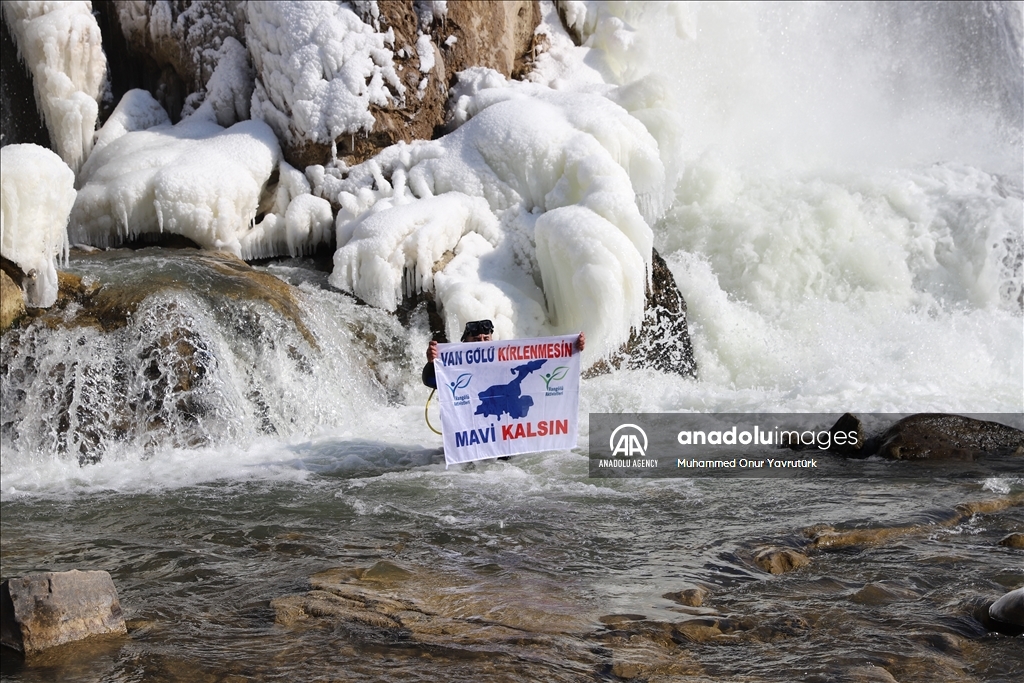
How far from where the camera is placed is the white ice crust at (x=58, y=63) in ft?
34.4

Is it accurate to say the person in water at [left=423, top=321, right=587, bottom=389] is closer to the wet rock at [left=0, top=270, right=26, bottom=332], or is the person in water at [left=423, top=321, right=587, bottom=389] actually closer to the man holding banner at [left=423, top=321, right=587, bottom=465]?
the man holding banner at [left=423, top=321, right=587, bottom=465]

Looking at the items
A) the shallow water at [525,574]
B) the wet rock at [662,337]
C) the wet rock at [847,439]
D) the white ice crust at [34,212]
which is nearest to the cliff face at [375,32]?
the wet rock at [662,337]

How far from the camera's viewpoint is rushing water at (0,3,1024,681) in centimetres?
379

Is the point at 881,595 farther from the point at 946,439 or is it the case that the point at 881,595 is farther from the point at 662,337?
the point at 662,337

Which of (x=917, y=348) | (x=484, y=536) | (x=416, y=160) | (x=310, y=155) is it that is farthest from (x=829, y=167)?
(x=484, y=536)

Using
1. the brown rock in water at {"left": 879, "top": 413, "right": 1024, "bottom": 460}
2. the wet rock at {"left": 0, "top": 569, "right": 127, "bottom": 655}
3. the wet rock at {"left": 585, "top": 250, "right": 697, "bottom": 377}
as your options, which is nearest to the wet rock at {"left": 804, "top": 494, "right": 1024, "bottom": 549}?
the brown rock in water at {"left": 879, "top": 413, "right": 1024, "bottom": 460}

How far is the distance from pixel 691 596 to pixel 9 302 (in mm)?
5783

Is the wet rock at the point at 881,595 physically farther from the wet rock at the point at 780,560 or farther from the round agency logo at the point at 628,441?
the round agency logo at the point at 628,441

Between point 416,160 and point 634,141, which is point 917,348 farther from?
point 416,160

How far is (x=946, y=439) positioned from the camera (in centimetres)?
710

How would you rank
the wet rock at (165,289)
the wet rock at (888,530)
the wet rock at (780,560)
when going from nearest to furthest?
the wet rock at (780,560) → the wet rock at (888,530) → the wet rock at (165,289)

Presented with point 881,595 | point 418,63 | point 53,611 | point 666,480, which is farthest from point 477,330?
point 418,63

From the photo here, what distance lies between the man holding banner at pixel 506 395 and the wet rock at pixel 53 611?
9.07ft
